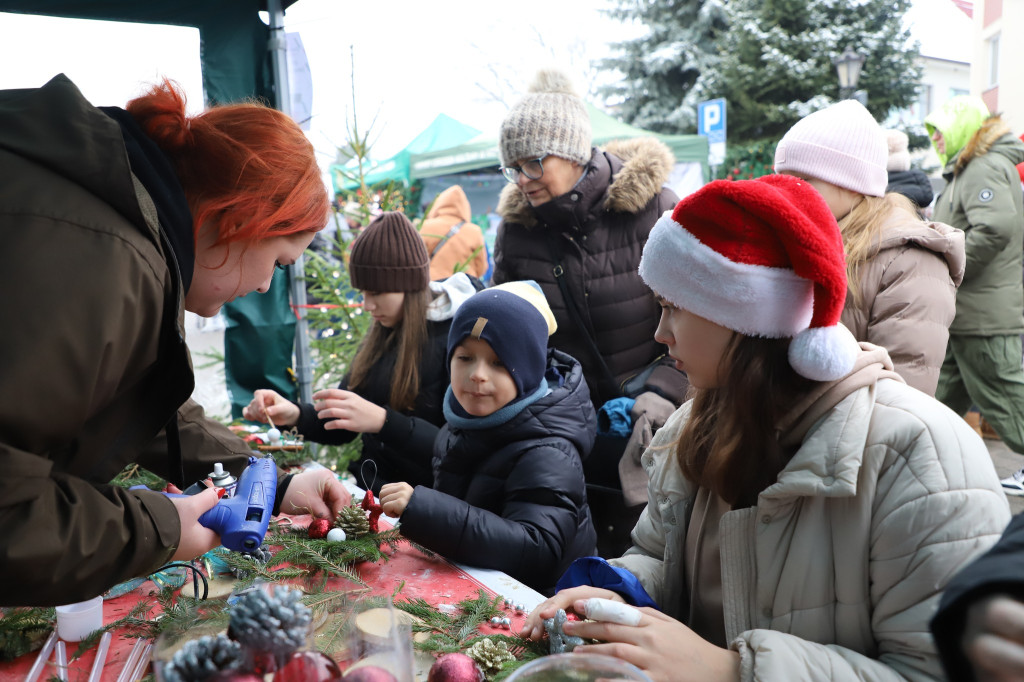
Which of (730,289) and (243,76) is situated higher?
(243,76)

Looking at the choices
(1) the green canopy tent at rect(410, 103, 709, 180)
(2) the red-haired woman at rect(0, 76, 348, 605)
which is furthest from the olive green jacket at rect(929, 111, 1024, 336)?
(1) the green canopy tent at rect(410, 103, 709, 180)

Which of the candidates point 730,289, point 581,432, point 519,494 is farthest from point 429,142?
point 730,289

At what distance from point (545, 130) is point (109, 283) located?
7.10 ft

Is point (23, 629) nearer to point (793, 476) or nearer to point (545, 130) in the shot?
point (793, 476)

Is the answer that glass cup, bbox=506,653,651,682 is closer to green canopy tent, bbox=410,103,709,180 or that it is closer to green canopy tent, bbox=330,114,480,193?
green canopy tent, bbox=410,103,709,180

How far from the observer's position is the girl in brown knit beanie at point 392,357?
3211 millimetres

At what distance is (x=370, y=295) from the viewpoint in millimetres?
3314

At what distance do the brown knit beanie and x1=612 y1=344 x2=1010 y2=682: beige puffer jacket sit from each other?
219 centimetres

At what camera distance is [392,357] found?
3.36 metres

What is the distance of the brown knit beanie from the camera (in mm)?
3258

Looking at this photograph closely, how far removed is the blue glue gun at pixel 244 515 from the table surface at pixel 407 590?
297 millimetres

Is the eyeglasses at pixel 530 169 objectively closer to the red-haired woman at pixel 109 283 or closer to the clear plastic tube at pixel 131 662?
the red-haired woman at pixel 109 283

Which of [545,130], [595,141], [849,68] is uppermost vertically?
Answer: [849,68]

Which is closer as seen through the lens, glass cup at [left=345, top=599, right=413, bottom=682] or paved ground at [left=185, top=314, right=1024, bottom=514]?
glass cup at [left=345, top=599, right=413, bottom=682]
